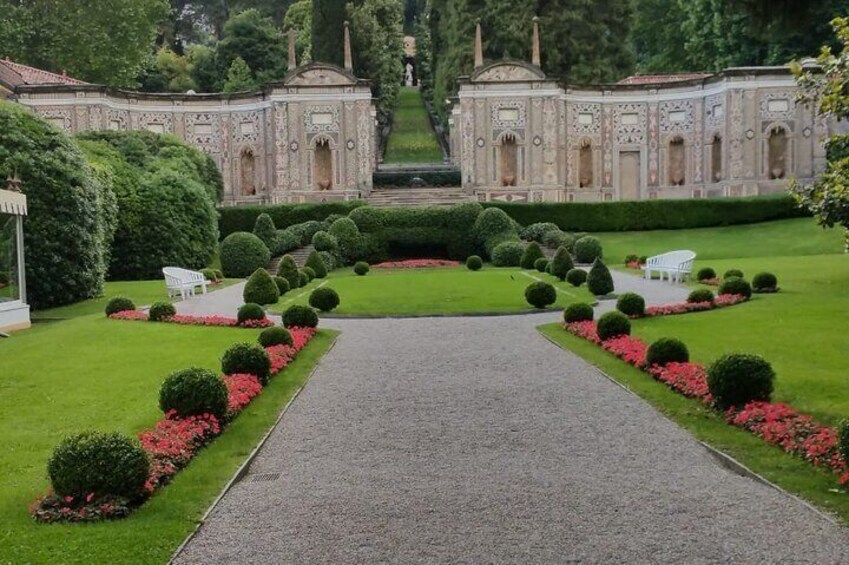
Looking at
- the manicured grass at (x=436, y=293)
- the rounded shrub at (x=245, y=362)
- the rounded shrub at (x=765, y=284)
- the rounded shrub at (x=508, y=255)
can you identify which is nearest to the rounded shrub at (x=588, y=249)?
the rounded shrub at (x=508, y=255)

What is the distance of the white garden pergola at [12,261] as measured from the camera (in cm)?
2159

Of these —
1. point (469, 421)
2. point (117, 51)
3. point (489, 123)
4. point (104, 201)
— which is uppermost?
point (117, 51)

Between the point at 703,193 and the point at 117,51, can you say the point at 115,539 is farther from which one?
the point at 117,51

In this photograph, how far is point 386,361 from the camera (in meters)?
15.8

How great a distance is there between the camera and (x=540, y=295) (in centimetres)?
2267

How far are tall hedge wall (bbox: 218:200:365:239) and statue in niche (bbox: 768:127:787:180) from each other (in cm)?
2365

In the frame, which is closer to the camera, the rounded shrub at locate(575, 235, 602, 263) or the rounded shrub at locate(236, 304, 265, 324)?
the rounded shrub at locate(236, 304, 265, 324)

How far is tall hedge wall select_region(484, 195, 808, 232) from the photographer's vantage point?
44.9 m

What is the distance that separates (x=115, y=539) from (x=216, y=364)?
26.8ft

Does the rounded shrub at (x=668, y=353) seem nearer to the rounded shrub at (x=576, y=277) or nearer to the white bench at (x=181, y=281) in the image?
the rounded shrub at (x=576, y=277)

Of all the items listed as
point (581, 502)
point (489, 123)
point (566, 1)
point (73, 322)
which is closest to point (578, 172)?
point (489, 123)

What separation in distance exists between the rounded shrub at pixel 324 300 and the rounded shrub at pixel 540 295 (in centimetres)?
479

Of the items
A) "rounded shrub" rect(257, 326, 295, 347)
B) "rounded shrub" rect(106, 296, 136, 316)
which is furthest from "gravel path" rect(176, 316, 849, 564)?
"rounded shrub" rect(106, 296, 136, 316)

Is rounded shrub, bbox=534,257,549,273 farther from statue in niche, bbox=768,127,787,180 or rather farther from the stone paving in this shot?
statue in niche, bbox=768,127,787,180
